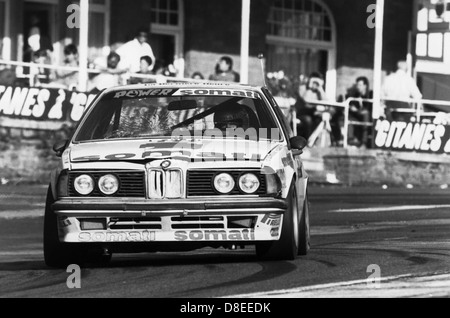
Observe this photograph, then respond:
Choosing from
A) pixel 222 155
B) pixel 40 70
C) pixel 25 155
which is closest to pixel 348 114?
pixel 40 70

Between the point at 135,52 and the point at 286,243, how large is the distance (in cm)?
1449

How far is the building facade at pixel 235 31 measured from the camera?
26.0 metres

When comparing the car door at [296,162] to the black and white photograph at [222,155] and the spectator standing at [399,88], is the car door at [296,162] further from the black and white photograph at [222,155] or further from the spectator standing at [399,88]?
the spectator standing at [399,88]

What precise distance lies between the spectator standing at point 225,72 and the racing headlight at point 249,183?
15319 millimetres

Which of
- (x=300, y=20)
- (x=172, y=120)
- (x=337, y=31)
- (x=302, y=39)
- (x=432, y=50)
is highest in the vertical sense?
(x=300, y=20)

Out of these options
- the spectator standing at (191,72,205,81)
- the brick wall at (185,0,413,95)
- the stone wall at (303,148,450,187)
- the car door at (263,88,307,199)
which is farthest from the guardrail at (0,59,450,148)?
the car door at (263,88,307,199)

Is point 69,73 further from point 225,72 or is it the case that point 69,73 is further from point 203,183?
point 203,183

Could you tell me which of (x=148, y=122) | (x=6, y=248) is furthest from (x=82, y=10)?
(x=148, y=122)

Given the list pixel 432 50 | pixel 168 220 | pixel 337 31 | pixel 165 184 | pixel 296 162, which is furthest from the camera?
pixel 432 50

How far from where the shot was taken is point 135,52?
82.2 ft

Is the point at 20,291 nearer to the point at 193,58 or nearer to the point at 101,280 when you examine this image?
the point at 101,280

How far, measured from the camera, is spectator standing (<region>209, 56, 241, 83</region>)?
26.0m

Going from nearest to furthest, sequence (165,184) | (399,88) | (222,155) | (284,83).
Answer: (165,184) → (222,155) → (284,83) → (399,88)

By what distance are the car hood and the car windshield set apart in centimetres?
34
